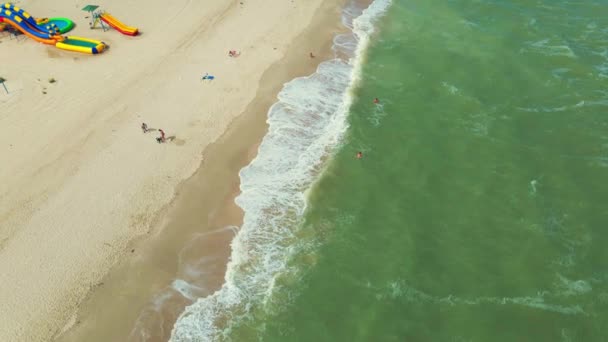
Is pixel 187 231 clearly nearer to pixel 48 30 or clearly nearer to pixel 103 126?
pixel 103 126

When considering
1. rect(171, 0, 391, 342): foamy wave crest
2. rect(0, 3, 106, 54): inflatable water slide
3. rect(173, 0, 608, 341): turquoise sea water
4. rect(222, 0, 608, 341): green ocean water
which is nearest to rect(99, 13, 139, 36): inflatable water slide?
rect(0, 3, 106, 54): inflatable water slide

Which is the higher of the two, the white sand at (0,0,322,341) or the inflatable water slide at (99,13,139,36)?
the inflatable water slide at (99,13,139,36)

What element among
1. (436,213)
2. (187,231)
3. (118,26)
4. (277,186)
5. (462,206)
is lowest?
(187,231)

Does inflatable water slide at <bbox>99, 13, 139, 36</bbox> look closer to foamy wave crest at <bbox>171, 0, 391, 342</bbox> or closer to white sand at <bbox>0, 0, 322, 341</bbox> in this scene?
white sand at <bbox>0, 0, 322, 341</bbox>

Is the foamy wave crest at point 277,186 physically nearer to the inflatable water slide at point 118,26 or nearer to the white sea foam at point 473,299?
the white sea foam at point 473,299

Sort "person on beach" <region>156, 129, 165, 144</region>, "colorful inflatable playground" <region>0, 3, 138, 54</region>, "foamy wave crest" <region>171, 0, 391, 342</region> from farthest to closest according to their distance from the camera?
"colorful inflatable playground" <region>0, 3, 138, 54</region>, "person on beach" <region>156, 129, 165, 144</region>, "foamy wave crest" <region>171, 0, 391, 342</region>

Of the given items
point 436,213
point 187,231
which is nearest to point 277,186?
point 187,231
